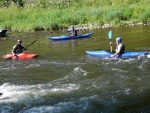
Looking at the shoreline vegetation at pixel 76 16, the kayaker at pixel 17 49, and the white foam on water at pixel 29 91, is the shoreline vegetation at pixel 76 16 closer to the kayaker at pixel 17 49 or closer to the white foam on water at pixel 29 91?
the kayaker at pixel 17 49

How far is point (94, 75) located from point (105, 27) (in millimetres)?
16020

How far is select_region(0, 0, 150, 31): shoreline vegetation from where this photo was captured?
28.5m

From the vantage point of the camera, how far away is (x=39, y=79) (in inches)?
475

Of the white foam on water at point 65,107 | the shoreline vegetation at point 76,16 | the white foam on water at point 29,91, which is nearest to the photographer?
the white foam on water at point 65,107

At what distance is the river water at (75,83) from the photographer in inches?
348

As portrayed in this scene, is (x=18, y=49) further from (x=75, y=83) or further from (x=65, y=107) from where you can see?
(x=65, y=107)

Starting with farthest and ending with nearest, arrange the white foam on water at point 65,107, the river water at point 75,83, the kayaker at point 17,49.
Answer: the kayaker at point 17,49 < the river water at point 75,83 < the white foam on water at point 65,107

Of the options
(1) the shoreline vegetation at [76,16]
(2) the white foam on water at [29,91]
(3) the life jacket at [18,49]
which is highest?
(1) the shoreline vegetation at [76,16]

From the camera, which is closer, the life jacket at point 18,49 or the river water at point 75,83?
the river water at point 75,83

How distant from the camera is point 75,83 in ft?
36.4

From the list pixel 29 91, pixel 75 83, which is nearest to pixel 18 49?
pixel 75 83

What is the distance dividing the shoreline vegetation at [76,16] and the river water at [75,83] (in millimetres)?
11080

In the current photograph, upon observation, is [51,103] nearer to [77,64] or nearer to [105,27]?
[77,64]

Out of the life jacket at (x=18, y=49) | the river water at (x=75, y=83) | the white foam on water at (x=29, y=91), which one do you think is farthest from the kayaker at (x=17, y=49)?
the white foam on water at (x=29, y=91)
